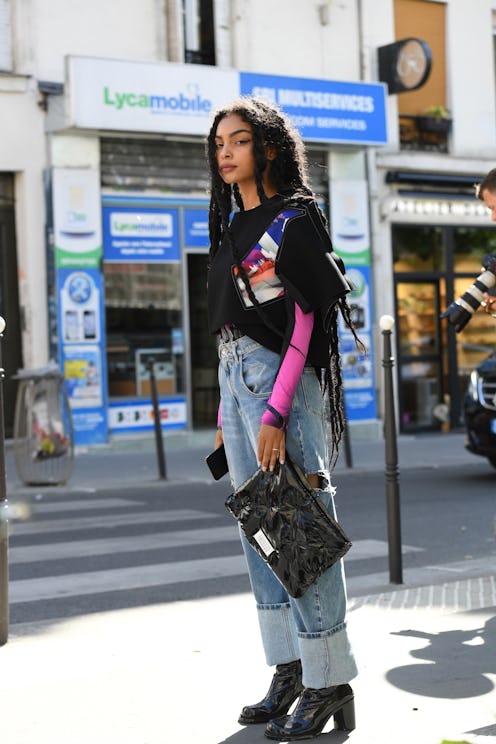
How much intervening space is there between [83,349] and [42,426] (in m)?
3.72

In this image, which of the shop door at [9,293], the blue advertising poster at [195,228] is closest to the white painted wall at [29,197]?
the shop door at [9,293]

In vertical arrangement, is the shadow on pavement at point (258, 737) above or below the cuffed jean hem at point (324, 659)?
below

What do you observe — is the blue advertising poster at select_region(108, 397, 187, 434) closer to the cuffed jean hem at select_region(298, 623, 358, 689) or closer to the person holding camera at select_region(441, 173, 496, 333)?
the person holding camera at select_region(441, 173, 496, 333)

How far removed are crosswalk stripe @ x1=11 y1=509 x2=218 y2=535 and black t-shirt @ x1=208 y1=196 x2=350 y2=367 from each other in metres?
5.37

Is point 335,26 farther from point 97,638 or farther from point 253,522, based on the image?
point 253,522

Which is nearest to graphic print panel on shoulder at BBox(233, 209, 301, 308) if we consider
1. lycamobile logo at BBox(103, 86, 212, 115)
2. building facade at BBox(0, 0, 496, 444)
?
building facade at BBox(0, 0, 496, 444)

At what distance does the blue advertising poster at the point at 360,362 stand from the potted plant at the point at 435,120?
8.87 feet

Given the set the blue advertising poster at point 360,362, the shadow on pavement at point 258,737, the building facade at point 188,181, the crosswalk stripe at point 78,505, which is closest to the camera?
the shadow on pavement at point 258,737

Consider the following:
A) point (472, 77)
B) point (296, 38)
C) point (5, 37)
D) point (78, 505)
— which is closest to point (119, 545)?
point (78, 505)

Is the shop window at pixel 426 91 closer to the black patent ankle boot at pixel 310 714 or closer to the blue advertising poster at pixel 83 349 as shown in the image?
the blue advertising poster at pixel 83 349


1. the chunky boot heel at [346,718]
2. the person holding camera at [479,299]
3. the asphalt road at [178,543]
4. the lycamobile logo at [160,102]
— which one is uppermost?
the lycamobile logo at [160,102]

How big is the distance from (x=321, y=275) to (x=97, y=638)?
241 cm

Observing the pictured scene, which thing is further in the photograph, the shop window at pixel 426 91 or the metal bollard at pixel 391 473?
the shop window at pixel 426 91

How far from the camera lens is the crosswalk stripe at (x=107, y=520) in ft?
29.2
